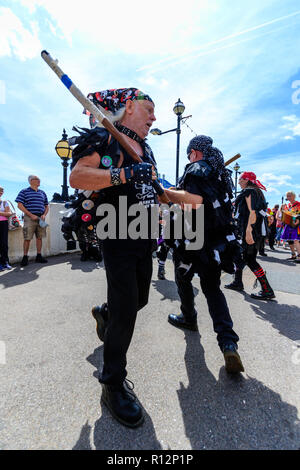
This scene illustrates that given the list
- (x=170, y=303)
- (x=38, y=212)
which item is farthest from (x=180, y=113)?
(x=170, y=303)

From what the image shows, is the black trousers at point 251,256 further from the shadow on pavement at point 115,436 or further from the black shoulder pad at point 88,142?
the black shoulder pad at point 88,142

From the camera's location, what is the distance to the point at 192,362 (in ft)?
6.31

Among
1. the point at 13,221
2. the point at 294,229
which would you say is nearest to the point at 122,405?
the point at 13,221

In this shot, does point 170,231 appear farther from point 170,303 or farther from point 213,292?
point 170,303

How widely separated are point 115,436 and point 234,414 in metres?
0.73

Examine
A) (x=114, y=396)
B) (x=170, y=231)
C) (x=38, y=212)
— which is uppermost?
(x=38, y=212)

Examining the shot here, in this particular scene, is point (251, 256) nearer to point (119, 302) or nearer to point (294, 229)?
point (119, 302)

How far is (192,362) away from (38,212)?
4.94 metres

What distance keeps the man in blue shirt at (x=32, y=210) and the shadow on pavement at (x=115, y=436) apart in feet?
15.5

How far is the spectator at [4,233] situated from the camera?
506 cm

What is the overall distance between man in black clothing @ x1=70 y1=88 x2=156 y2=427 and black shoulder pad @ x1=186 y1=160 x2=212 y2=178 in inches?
21.2

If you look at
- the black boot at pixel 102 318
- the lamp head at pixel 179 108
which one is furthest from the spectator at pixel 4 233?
the lamp head at pixel 179 108

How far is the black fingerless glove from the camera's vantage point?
1301 mm

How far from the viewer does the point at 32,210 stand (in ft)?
17.8
